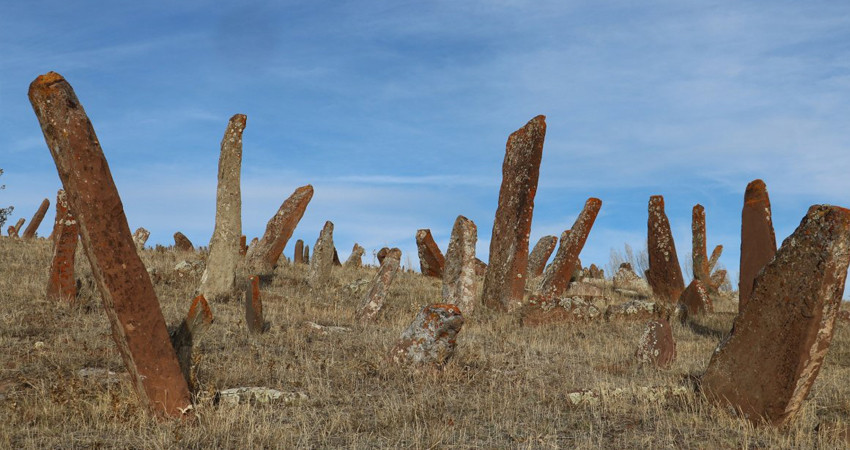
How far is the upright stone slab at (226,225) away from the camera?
44.8 ft

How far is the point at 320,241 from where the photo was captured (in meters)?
16.9

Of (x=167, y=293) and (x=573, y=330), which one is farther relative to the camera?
(x=167, y=293)

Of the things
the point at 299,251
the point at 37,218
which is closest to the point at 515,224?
the point at 299,251

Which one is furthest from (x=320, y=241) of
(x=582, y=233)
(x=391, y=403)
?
(x=391, y=403)

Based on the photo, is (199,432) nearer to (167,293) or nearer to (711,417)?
(711,417)

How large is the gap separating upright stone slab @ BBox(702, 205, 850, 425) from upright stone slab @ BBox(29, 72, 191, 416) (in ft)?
16.5

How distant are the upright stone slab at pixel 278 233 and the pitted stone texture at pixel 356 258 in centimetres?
305

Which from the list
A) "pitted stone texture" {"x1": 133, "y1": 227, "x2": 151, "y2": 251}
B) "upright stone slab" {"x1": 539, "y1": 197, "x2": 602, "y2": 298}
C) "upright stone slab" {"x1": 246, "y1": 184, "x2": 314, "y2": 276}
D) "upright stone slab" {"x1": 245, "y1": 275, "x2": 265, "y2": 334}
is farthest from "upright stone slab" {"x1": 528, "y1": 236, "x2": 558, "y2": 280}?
"upright stone slab" {"x1": 245, "y1": 275, "x2": 265, "y2": 334}

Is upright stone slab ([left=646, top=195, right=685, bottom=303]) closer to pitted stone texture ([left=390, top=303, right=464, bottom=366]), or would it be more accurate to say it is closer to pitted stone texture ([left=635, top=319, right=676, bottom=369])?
pitted stone texture ([left=635, top=319, right=676, bottom=369])

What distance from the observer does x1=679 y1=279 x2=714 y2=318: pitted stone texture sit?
14750 millimetres

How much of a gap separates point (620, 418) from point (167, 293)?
31.3 feet

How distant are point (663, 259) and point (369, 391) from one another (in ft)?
38.1

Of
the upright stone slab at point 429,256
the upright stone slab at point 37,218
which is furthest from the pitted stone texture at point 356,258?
the upright stone slab at point 37,218

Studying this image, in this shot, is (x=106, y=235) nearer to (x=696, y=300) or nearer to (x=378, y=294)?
(x=378, y=294)
